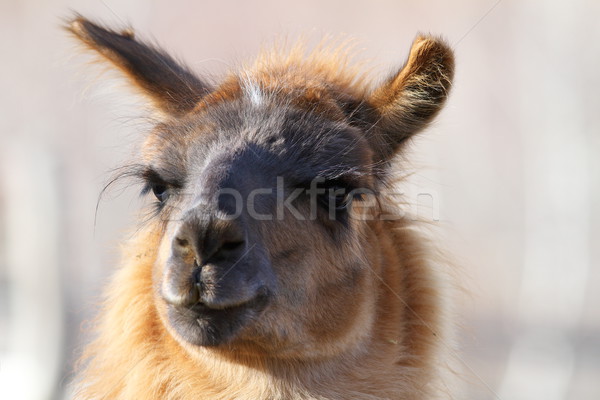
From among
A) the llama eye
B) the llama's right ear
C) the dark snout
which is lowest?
the dark snout

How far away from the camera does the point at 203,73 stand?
3.92 m

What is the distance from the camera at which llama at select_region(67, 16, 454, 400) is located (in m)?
2.69

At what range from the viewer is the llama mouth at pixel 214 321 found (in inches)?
105

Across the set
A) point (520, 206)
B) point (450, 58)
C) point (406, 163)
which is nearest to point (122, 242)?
point (406, 163)

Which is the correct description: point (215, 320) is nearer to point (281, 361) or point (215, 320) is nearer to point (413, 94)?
point (281, 361)

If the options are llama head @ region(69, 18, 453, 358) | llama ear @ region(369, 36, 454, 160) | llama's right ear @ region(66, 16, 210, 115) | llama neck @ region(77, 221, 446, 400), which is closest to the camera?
llama head @ region(69, 18, 453, 358)

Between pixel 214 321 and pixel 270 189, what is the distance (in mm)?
567

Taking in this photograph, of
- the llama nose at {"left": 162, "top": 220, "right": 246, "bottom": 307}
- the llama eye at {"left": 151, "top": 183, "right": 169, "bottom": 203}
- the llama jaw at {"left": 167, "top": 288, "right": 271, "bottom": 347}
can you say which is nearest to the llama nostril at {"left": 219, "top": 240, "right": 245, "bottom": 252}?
the llama nose at {"left": 162, "top": 220, "right": 246, "bottom": 307}

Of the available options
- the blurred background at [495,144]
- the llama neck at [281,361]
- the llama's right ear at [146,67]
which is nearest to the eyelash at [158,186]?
the llama neck at [281,361]

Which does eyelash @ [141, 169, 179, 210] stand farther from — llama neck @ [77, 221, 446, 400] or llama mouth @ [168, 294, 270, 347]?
llama mouth @ [168, 294, 270, 347]

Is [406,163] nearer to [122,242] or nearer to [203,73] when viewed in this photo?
[203,73]

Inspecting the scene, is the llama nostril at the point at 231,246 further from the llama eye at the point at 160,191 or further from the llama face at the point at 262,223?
the llama eye at the point at 160,191

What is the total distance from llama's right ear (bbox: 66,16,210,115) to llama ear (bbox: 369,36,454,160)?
35.0 inches

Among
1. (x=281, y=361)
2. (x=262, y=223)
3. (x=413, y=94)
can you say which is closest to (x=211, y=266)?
(x=262, y=223)
